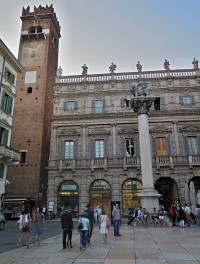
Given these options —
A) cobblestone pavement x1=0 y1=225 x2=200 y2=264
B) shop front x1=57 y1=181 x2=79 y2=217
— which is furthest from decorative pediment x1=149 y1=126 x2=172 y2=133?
cobblestone pavement x1=0 y1=225 x2=200 y2=264

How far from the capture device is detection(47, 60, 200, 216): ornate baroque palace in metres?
30.0

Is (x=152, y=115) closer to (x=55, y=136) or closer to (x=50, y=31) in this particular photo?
(x=55, y=136)

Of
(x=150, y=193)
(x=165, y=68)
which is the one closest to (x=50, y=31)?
Answer: (x=165, y=68)

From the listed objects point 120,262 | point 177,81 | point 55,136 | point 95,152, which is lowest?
point 120,262

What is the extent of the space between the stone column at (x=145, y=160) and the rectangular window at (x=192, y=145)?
9.82 meters

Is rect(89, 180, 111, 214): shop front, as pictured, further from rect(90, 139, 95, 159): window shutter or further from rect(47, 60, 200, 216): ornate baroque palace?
rect(90, 139, 95, 159): window shutter

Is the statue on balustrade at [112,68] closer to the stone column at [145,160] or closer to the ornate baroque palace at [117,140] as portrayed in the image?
the ornate baroque palace at [117,140]

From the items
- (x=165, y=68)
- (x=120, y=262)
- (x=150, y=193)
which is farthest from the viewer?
(x=165, y=68)

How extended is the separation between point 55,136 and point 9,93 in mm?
8264

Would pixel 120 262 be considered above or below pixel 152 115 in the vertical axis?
below

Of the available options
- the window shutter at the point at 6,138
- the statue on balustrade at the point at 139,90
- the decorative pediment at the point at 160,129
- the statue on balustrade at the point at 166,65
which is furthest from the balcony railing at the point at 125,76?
the window shutter at the point at 6,138

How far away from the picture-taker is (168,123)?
1251 inches

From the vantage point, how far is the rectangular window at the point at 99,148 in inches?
1238

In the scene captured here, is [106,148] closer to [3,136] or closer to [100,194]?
[100,194]
